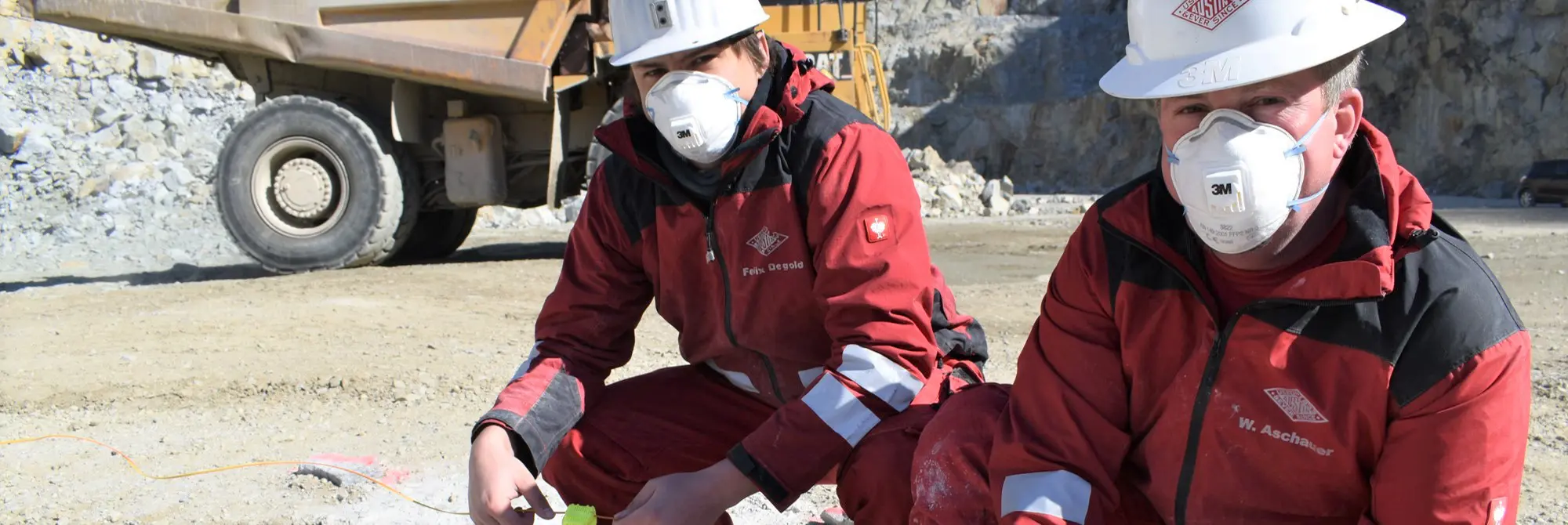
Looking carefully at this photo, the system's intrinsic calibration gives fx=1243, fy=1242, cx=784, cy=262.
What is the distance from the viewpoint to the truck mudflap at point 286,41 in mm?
8562

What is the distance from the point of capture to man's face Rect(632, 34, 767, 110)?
8.02ft

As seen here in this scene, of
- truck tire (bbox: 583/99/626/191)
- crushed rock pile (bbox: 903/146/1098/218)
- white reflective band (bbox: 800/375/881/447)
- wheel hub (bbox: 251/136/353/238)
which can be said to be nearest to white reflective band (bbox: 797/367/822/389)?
white reflective band (bbox: 800/375/881/447)

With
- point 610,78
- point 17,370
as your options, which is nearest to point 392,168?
point 610,78

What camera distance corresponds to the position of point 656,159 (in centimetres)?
254

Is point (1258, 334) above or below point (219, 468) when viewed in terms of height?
above

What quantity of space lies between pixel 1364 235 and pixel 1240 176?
0.17 metres

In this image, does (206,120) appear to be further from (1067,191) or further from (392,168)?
(1067,191)

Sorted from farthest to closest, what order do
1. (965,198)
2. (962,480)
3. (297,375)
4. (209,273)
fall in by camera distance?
(965,198) → (209,273) → (297,375) → (962,480)

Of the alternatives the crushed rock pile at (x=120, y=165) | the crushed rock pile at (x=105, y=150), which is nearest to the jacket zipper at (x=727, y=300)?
the crushed rock pile at (x=120, y=165)

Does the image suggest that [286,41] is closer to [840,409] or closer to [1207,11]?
[840,409]

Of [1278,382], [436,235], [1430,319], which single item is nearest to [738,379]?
[1278,382]

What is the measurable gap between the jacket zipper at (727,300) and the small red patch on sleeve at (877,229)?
34cm

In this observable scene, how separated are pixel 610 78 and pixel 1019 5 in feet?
75.2

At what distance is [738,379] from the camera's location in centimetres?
260
